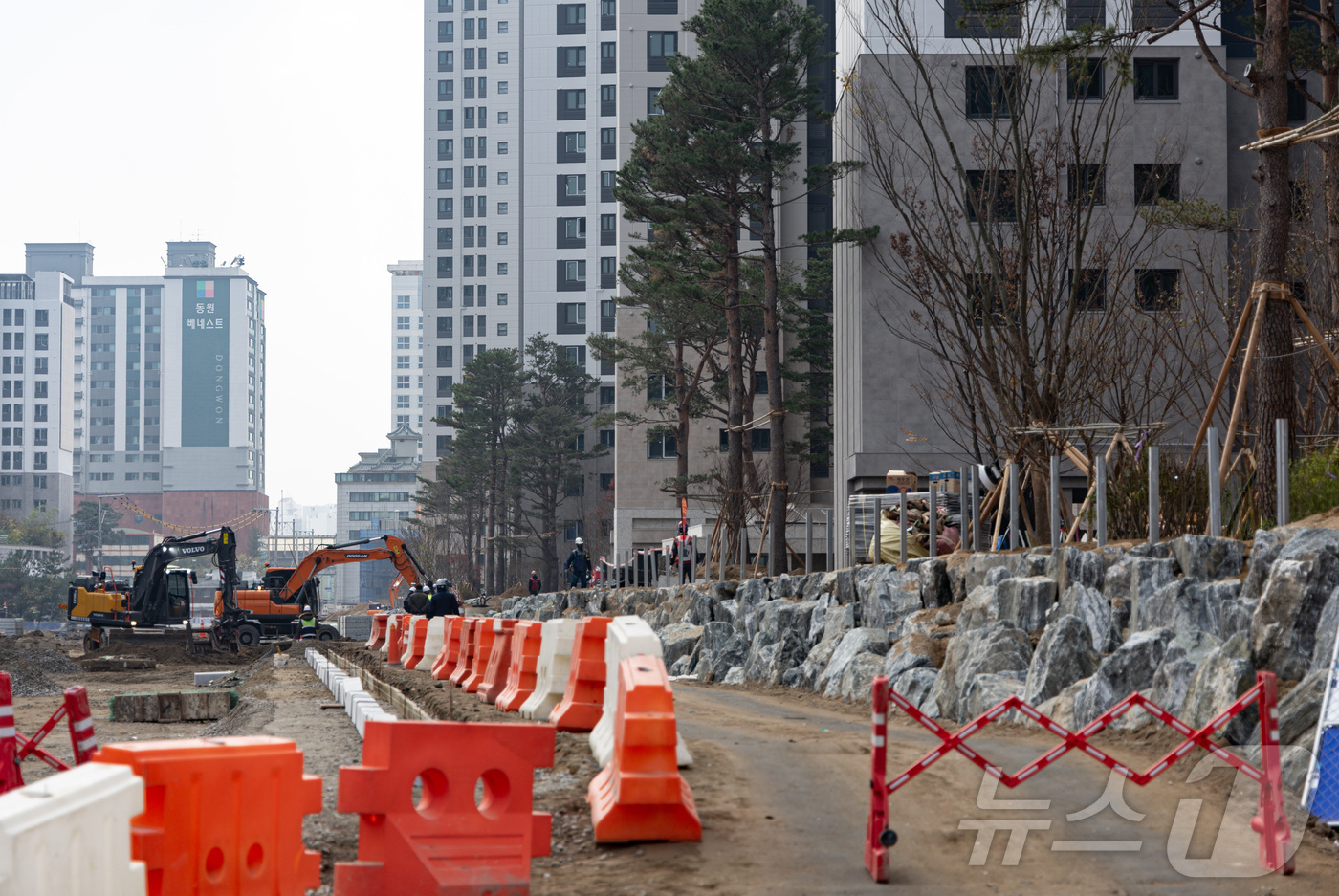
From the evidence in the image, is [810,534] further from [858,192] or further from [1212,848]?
[1212,848]

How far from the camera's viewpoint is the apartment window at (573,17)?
120 meters

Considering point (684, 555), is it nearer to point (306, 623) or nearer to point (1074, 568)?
point (306, 623)

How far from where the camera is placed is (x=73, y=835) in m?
3.75

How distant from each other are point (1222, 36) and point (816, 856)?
101 feet

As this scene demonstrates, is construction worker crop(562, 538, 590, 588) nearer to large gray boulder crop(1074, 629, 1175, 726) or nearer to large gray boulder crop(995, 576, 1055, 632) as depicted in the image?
large gray boulder crop(995, 576, 1055, 632)

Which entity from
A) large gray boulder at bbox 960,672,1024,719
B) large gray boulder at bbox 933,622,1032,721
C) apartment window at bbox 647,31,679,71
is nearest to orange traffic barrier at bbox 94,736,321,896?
large gray boulder at bbox 960,672,1024,719

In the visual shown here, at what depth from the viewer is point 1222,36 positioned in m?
31.6

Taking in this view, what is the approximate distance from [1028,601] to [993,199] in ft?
22.9

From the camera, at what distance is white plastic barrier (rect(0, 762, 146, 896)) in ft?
11.4

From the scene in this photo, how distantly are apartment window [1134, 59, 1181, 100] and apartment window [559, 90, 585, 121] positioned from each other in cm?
9201

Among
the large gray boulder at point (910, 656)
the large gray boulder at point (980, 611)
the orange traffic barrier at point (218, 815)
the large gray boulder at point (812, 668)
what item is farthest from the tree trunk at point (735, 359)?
the orange traffic barrier at point (218, 815)

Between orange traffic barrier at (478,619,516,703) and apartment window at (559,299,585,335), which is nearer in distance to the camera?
orange traffic barrier at (478,619,516,703)

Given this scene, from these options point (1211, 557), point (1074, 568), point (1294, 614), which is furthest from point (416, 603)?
point (1294, 614)

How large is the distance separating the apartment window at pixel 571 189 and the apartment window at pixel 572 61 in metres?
10.2
